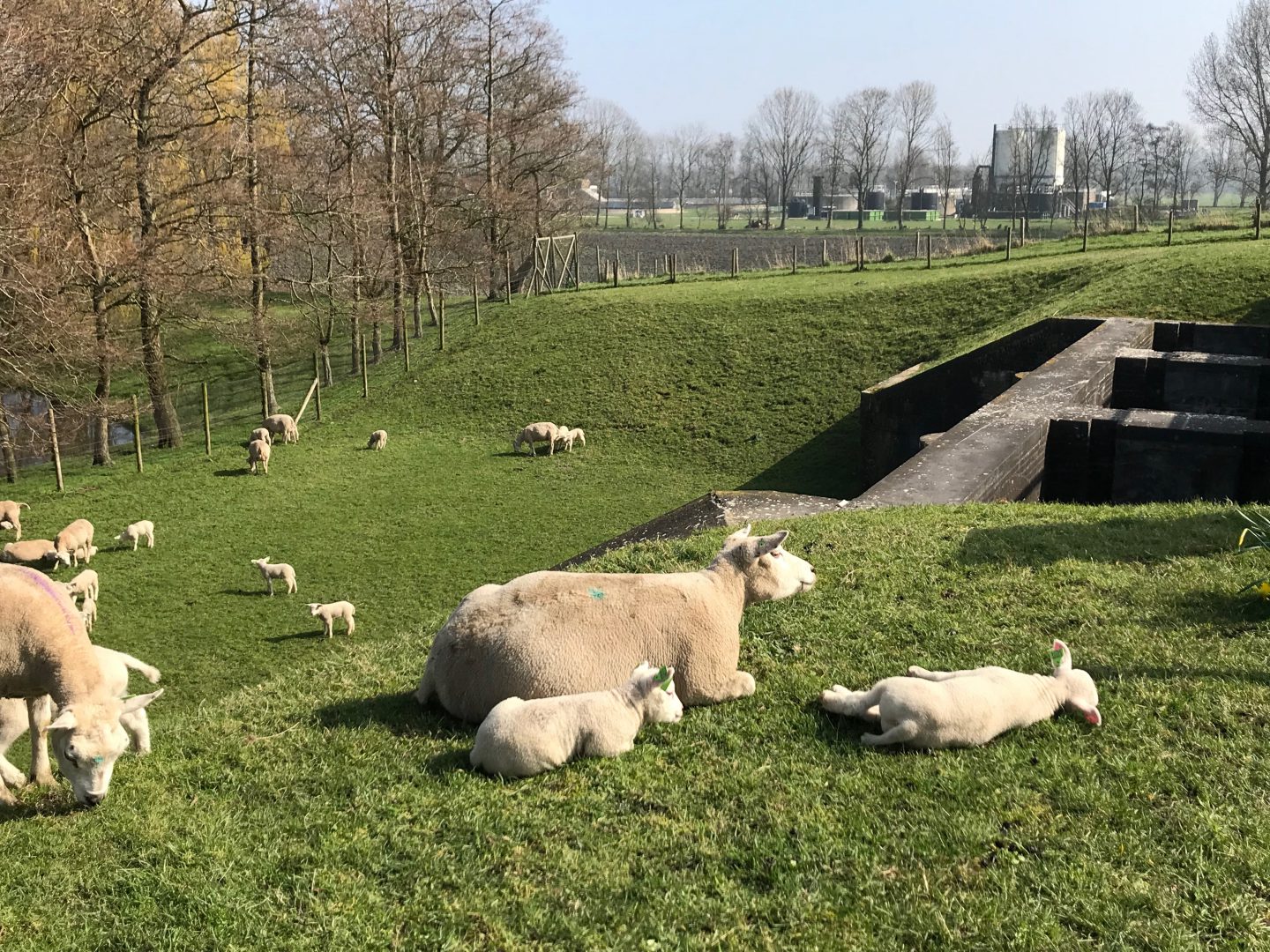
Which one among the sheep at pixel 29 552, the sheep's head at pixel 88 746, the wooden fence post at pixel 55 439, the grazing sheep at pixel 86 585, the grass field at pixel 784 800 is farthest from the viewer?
the wooden fence post at pixel 55 439

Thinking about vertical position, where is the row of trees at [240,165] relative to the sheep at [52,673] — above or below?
above

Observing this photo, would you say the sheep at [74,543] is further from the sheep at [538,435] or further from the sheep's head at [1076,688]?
the sheep's head at [1076,688]

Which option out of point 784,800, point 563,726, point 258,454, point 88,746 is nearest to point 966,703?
point 784,800

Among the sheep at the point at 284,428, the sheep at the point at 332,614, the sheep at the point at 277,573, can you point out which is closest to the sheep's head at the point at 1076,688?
the sheep at the point at 332,614

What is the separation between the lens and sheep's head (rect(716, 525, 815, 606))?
6.75 meters

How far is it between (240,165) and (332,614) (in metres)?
17.3

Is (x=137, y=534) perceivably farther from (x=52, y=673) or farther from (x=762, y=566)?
(x=762, y=566)

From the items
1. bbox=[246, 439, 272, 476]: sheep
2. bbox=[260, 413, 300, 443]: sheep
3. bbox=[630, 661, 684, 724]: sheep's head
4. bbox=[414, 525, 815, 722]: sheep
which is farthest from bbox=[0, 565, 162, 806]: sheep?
bbox=[260, 413, 300, 443]: sheep

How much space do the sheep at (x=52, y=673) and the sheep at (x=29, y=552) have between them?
10526mm

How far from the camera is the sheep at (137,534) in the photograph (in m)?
17.1

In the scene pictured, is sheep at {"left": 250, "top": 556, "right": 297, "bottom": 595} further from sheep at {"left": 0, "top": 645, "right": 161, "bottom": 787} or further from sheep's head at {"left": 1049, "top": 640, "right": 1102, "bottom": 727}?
sheep's head at {"left": 1049, "top": 640, "right": 1102, "bottom": 727}

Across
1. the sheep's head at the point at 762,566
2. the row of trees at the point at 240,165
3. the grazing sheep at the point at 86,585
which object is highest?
the row of trees at the point at 240,165

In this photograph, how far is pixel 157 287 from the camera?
74.4ft

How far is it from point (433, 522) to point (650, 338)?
507 inches
